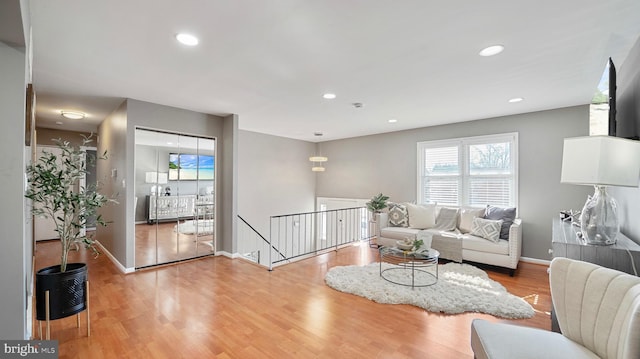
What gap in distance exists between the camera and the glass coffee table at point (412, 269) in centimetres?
341

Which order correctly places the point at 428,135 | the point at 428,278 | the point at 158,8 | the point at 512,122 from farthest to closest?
the point at 428,135, the point at 512,122, the point at 428,278, the point at 158,8

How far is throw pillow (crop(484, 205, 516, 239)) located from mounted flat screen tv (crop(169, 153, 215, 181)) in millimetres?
4834

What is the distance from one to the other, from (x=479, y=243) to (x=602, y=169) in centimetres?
269

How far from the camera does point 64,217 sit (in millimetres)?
2332

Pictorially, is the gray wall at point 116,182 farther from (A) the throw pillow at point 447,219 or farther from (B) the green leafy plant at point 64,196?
(A) the throw pillow at point 447,219

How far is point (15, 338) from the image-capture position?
5.32 ft

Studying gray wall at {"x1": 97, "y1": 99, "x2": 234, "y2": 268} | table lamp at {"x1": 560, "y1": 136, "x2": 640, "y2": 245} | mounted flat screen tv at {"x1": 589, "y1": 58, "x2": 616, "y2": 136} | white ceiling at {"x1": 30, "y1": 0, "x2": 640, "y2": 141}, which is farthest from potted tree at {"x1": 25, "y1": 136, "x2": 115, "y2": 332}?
mounted flat screen tv at {"x1": 589, "y1": 58, "x2": 616, "y2": 136}

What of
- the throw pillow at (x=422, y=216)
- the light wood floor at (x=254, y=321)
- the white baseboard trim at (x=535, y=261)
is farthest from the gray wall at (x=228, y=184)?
the white baseboard trim at (x=535, y=261)

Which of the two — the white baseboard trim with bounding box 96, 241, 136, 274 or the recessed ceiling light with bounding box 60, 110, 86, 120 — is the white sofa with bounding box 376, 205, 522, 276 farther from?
the recessed ceiling light with bounding box 60, 110, 86, 120

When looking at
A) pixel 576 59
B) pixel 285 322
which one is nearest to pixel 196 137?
pixel 285 322

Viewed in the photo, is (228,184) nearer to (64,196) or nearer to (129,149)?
(129,149)

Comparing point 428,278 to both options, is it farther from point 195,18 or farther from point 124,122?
point 124,122

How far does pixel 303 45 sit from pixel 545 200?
4.57m

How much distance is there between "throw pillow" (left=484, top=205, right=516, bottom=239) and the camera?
167 inches
